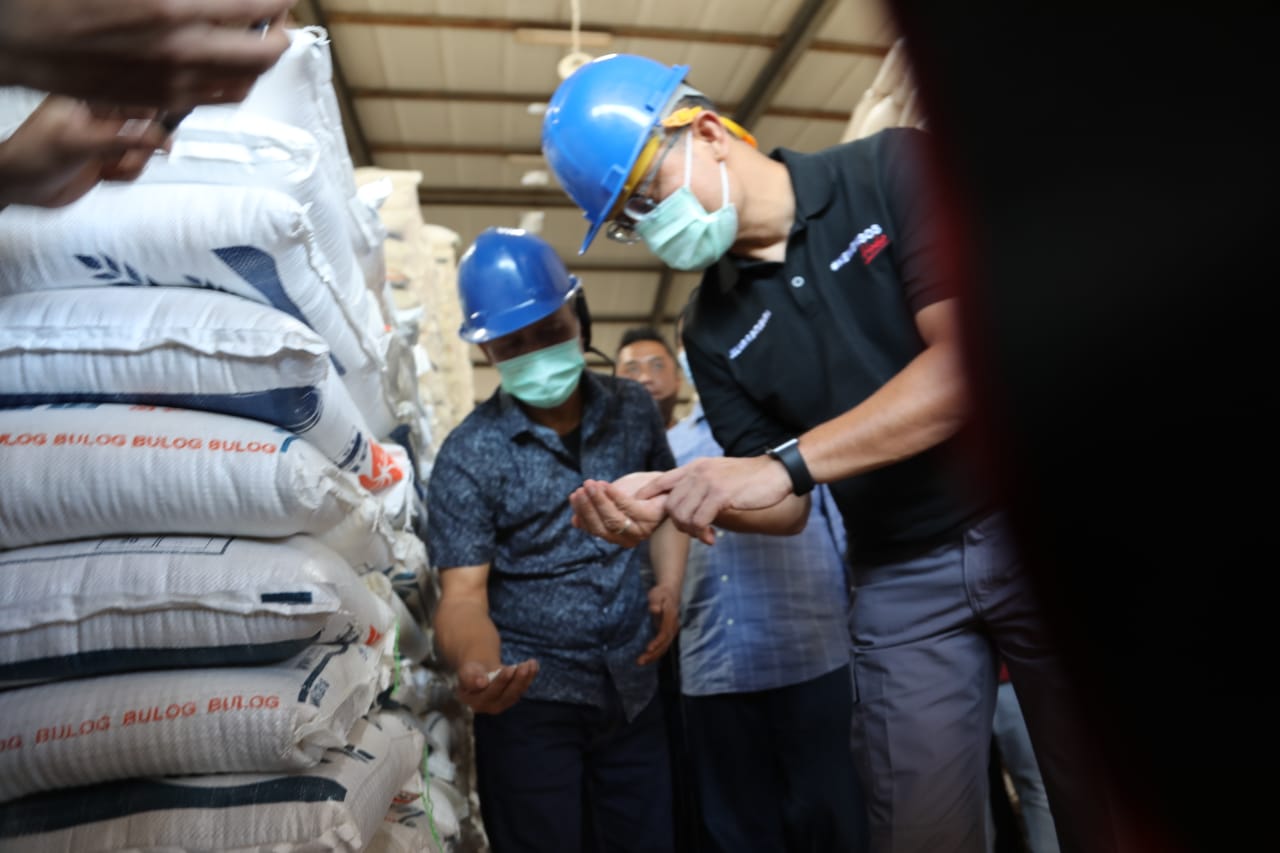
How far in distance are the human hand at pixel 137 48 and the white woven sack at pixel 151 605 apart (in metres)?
0.72

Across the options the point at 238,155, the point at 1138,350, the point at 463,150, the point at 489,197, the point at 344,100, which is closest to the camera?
the point at 1138,350

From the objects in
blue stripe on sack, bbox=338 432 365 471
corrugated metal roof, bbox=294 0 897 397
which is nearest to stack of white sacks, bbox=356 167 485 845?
blue stripe on sack, bbox=338 432 365 471

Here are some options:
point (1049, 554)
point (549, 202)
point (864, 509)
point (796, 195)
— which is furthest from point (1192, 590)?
point (549, 202)

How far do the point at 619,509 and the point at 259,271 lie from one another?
25.1 inches

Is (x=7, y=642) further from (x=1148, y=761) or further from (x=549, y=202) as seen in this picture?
(x=549, y=202)

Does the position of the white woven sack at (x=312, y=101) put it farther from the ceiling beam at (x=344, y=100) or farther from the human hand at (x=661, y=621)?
the ceiling beam at (x=344, y=100)

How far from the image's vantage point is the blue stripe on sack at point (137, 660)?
3.36ft

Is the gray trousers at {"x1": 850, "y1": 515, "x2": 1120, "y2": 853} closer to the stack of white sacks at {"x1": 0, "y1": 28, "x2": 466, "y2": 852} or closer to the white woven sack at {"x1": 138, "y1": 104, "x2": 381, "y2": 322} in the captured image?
the stack of white sacks at {"x1": 0, "y1": 28, "x2": 466, "y2": 852}

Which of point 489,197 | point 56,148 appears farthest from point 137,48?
point 489,197

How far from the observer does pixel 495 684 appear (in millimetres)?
1494

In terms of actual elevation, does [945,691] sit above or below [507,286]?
below

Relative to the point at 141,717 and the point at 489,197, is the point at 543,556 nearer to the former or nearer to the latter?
the point at 141,717

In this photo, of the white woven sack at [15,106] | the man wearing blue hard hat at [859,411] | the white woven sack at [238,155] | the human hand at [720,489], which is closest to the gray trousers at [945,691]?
the man wearing blue hard hat at [859,411]

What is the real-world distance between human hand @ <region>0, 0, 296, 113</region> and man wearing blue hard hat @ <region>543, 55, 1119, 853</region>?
741 millimetres
